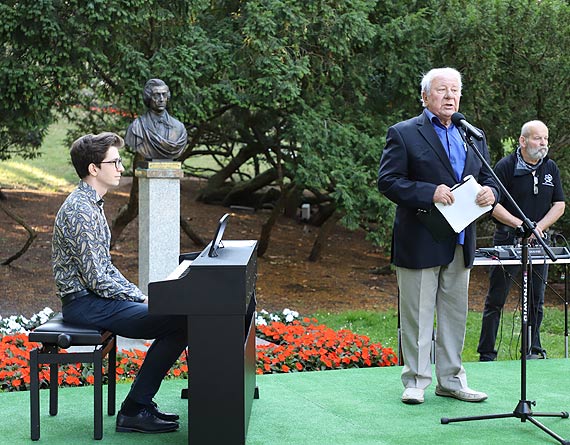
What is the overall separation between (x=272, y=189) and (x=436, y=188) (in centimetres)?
1199

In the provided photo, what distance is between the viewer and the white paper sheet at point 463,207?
509 cm

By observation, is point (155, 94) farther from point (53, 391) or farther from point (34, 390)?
point (34, 390)

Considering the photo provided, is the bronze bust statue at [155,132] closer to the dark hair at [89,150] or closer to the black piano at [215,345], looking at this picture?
the dark hair at [89,150]

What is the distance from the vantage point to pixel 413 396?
5.42 m

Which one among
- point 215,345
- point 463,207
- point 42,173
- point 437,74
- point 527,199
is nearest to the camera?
point 215,345

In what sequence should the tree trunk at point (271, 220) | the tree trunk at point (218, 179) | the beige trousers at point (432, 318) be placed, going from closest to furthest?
the beige trousers at point (432, 318), the tree trunk at point (271, 220), the tree trunk at point (218, 179)

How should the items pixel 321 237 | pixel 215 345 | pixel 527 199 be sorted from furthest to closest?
pixel 321 237, pixel 527 199, pixel 215 345

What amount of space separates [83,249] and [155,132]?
134 inches

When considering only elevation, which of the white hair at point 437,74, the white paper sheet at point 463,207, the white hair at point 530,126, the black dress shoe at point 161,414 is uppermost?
the white hair at point 437,74

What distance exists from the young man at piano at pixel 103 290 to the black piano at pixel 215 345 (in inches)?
11.6

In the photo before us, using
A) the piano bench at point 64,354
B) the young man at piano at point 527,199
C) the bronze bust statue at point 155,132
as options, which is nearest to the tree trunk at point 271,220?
the bronze bust statue at point 155,132

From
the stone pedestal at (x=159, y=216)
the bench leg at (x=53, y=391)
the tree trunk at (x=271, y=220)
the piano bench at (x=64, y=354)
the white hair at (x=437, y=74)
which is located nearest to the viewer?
the piano bench at (x=64, y=354)

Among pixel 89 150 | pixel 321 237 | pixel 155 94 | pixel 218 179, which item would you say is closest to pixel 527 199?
pixel 155 94

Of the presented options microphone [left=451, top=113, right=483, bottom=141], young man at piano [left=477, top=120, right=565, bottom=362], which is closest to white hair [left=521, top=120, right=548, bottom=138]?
young man at piano [left=477, top=120, right=565, bottom=362]
